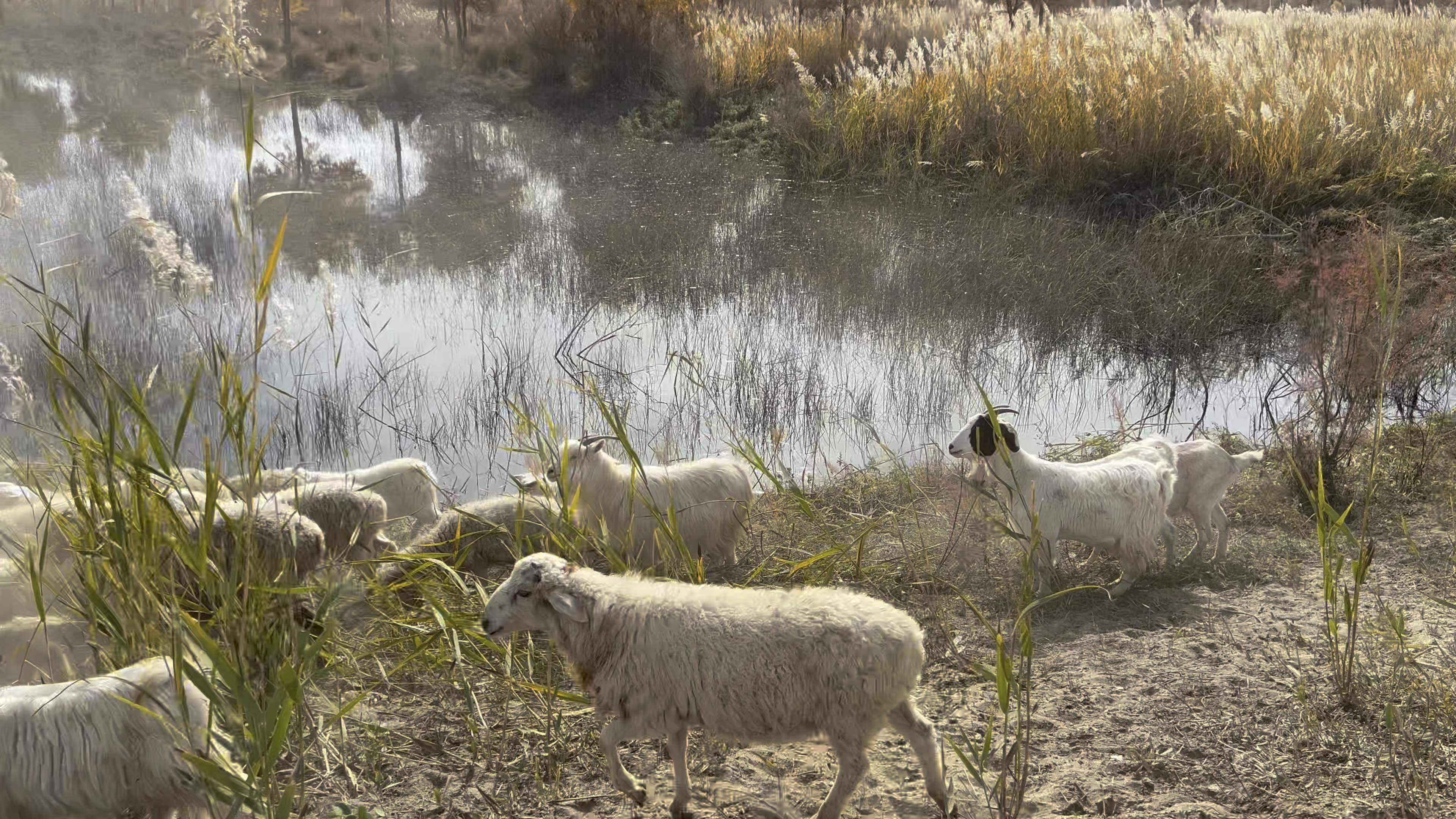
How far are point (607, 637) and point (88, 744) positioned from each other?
1.49m

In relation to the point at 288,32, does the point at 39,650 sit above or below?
below

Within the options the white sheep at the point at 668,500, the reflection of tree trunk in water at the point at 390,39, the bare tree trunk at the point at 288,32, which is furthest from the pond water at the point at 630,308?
the reflection of tree trunk in water at the point at 390,39

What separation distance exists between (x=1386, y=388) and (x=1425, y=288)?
2.15 meters

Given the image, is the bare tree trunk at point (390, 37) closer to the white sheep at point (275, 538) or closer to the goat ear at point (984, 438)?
the white sheep at point (275, 538)

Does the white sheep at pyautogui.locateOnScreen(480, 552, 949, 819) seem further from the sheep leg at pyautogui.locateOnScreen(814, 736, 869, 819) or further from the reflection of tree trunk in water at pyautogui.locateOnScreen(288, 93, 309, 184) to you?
the reflection of tree trunk in water at pyautogui.locateOnScreen(288, 93, 309, 184)

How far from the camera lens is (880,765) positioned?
4.04 meters

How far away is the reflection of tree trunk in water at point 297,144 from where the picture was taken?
13633 mm

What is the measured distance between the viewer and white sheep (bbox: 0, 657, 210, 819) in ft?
10.1

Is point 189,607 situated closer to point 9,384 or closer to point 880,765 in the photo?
point 9,384

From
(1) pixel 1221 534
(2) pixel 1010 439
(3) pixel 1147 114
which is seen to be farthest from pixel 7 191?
(3) pixel 1147 114

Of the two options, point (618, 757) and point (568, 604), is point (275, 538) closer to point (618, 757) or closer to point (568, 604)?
point (568, 604)

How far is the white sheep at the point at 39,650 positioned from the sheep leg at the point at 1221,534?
5.05 meters

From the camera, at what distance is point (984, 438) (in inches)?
210

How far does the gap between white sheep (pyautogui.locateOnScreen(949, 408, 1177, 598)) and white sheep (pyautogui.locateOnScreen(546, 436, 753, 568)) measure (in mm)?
1219
